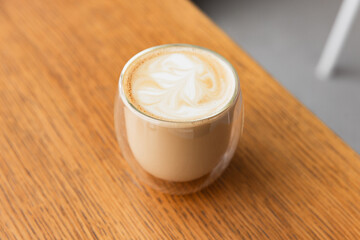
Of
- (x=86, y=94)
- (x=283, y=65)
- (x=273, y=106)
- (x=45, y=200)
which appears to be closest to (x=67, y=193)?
(x=45, y=200)

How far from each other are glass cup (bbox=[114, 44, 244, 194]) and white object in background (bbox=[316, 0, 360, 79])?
100cm

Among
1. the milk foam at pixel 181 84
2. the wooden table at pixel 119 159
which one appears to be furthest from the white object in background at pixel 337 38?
the milk foam at pixel 181 84

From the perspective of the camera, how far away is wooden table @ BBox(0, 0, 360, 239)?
526 mm

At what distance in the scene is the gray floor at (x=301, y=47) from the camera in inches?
56.4

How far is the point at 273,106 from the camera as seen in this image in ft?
2.14

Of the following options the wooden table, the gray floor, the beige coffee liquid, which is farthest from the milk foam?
the gray floor

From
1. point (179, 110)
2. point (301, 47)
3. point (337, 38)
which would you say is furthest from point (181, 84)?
point (301, 47)

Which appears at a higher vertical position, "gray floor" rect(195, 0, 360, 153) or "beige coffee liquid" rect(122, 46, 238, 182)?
"beige coffee liquid" rect(122, 46, 238, 182)

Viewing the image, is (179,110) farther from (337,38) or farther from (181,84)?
(337,38)

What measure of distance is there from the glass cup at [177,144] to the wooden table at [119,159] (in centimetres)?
2

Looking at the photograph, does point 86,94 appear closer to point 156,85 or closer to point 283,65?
point 156,85

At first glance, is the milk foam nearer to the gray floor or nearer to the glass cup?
the glass cup

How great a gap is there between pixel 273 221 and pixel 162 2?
47 centimetres

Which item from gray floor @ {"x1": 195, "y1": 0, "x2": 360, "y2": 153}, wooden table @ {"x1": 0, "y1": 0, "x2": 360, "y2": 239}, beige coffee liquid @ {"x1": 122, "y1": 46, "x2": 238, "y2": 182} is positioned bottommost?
gray floor @ {"x1": 195, "y1": 0, "x2": 360, "y2": 153}
